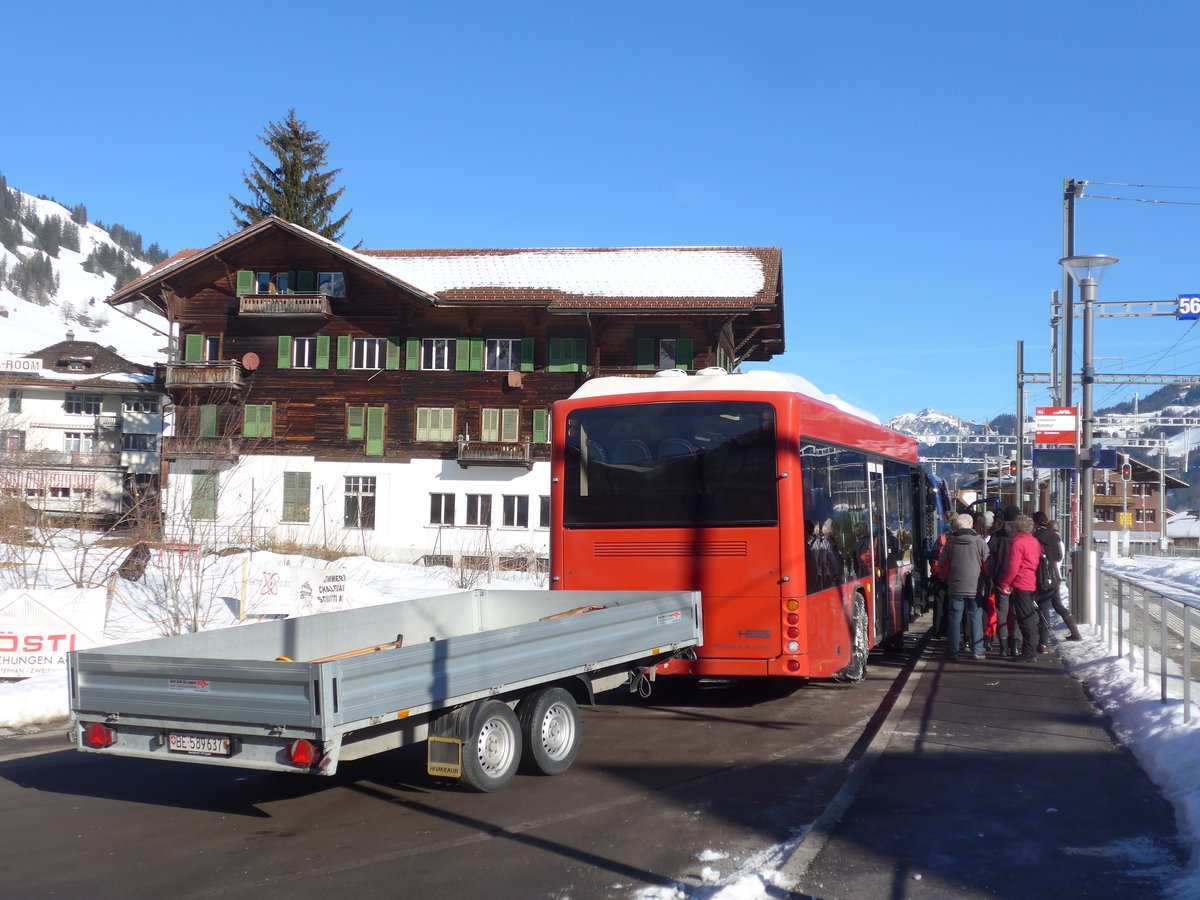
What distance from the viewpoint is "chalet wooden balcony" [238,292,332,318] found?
46688 millimetres

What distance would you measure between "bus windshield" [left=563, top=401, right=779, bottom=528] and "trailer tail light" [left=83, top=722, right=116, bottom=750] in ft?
16.9

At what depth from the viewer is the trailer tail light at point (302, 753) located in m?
6.50

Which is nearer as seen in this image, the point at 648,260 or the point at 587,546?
the point at 587,546

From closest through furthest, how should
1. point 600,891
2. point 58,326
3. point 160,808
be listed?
point 600,891
point 160,808
point 58,326

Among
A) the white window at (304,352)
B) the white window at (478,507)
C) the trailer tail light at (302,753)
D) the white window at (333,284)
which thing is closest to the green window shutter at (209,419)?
the white window at (304,352)

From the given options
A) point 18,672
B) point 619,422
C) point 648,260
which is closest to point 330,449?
point 648,260

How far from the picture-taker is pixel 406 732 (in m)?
7.32

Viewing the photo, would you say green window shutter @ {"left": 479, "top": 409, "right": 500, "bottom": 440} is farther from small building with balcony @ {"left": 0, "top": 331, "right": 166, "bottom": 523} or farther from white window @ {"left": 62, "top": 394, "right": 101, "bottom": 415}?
white window @ {"left": 62, "top": 394, "right": 101, "bottom": 415}

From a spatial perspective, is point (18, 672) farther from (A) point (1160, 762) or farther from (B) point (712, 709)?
(A) point (1160, 762)

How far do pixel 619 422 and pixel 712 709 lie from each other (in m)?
3.12

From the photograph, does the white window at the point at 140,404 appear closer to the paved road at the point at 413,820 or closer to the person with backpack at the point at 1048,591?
the person with backpack at the point at 1048,591

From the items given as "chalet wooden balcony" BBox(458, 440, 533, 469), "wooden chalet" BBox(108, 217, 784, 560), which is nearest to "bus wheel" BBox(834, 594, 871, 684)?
"wooden chalet" BBox(108, 217, 784, 560)

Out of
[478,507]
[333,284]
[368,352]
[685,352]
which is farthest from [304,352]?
[685,352]

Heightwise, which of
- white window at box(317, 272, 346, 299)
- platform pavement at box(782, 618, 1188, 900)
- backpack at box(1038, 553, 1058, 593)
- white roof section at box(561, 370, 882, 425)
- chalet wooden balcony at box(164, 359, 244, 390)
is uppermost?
white window at box(317, 272, 346, 299)
